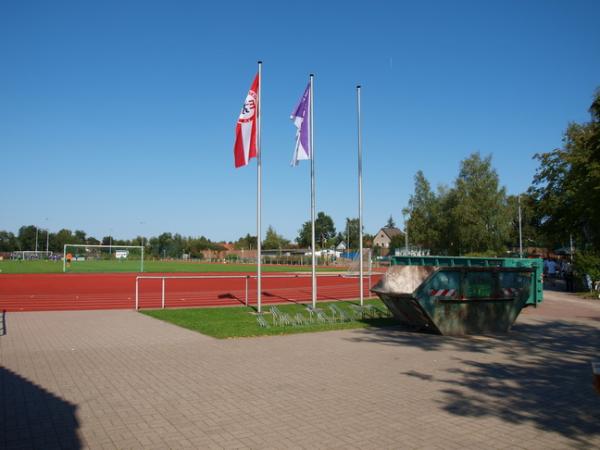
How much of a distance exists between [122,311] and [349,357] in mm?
10218

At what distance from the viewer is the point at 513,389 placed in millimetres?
7152

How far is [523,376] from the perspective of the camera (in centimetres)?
799

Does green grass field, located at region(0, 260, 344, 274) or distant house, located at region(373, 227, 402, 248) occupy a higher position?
distant house, located at region(373, 227, 402, 248)

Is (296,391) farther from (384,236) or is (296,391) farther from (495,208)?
(384,236)

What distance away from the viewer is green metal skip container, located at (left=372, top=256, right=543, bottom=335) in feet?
38.4

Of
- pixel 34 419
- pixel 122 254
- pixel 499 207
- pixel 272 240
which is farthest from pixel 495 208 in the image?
pixel 272 240

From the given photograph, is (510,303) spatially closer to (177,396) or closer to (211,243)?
(177,396)

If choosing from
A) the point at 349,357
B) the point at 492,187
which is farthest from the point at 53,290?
the point at 492,187

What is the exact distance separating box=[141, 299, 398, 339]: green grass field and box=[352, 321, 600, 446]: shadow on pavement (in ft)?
4.23

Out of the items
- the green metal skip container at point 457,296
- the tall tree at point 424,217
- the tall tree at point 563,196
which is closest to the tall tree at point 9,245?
the tall tree at point 424,217

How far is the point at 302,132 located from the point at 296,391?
34.3 ft

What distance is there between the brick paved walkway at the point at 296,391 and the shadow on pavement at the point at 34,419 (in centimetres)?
2

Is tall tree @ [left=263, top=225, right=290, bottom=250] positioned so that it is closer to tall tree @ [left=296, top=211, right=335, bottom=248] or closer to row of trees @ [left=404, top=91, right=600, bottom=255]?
tall tree @ [left=296, top=211, right=335, bottom=248]

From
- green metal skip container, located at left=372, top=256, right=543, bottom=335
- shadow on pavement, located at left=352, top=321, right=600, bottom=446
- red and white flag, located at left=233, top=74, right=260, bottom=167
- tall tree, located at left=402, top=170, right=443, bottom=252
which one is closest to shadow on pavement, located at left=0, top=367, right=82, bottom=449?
shadow on pavement, located at left=352, top=321, right=600, bottom=446
